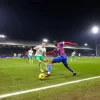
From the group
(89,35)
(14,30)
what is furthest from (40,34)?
(89,35)

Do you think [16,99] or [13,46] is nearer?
[16,99]

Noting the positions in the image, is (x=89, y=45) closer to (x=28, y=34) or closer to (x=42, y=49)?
(x=28, y=34)

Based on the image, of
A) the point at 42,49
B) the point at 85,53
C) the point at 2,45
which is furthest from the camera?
the point at 85,53

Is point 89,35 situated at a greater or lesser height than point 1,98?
greater

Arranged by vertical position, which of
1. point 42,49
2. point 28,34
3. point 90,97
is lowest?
point 90,97

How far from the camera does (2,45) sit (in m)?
69.2

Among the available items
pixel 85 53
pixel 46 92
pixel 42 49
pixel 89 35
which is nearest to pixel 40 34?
pixel 85 53

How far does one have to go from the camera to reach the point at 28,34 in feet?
282

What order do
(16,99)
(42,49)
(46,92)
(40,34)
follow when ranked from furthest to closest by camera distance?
(40,34), (42,49), (46,92), (16,99)

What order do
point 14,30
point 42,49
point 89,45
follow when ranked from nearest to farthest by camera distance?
point 42,49 < point 14,30 < point 89,45

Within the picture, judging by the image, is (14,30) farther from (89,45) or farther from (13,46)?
(89,45)

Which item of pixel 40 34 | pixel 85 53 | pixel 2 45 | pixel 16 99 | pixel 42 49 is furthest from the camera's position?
pixel 85 53

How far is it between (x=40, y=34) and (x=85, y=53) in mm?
25025

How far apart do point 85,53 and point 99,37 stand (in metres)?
18.3
